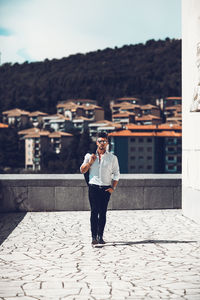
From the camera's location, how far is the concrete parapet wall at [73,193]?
400 inches

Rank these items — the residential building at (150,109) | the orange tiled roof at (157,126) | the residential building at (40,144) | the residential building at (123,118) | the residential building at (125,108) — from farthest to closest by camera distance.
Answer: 1. the residential building at (123,118)
2. the orange tiled roof at (157,126)
3. the residential building at (40,144)
4. the residential building at (150,109)
5. the residential building at (125,108)

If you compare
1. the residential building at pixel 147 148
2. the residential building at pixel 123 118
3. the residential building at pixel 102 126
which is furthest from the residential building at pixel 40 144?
the residential building at pixel 123 118

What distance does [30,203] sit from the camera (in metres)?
10.2

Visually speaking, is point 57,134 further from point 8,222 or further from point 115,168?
point 115,168

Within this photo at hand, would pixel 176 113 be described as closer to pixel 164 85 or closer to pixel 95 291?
pixel 164 85

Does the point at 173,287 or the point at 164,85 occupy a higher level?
the point at 164,85

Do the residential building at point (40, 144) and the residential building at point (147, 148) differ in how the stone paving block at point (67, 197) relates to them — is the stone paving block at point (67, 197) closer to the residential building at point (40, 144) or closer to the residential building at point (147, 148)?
the residential building at point (40, 144)

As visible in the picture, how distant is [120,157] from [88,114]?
57.8ft

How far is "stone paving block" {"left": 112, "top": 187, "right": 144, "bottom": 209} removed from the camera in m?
10.3

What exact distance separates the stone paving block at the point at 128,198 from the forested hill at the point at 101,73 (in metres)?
104

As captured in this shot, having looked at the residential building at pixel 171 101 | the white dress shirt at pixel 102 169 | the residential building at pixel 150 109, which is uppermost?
the residential building at pixel 171 101

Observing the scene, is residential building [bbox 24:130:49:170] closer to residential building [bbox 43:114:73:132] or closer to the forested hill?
residential building [bbox 43:114:73:132]

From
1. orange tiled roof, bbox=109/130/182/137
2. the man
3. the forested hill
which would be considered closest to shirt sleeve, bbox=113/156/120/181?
the man

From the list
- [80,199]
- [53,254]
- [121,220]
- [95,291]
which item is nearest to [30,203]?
[80,199]
